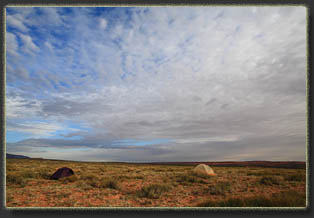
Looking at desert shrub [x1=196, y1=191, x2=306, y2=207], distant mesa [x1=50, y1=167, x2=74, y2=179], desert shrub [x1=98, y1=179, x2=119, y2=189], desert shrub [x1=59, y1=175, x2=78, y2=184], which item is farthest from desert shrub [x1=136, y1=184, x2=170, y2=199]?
distant mesa [x1=50, y1=167, x2=74, y2=179]

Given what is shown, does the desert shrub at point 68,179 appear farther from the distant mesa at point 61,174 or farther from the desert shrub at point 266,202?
the desert shrub at point 266,202

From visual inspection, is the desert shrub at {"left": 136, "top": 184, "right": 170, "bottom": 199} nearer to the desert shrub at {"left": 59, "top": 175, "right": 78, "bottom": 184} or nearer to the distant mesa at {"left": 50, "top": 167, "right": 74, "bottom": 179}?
the desert shrub at {"left": 59, "top": 175, "right": 78, "bottom": 184}

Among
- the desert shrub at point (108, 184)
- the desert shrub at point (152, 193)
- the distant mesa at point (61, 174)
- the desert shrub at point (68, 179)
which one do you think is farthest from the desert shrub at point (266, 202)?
the distant mesa at point (61, 174)

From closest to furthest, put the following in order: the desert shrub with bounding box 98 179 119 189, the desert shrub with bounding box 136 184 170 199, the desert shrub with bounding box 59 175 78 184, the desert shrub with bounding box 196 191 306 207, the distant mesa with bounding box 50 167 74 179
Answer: the desert shrub with bounding box 196 191 306 207 < the desert shrub with bounding box 136 184 170 199 < the desert shrub with bounding box 98 179 119 189 < the desert shrub with bounding box 59 175 78 184 < the distant mesa with bounding box 50 167 74 179

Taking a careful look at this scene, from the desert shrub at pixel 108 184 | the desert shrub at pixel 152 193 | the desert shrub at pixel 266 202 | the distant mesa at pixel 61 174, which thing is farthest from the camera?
the distant mesa at pixel 61 174

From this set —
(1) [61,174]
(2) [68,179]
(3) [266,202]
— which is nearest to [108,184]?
(2) [68,179]

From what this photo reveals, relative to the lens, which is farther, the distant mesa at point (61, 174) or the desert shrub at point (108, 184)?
the distant mesa at point (61, 174)

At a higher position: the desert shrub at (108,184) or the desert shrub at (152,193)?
the desert shrub at (152,193)

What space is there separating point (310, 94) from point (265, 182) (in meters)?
5.19

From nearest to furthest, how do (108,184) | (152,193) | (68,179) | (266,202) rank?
(266,202)
(152,193)
(108,184)
(68,179)

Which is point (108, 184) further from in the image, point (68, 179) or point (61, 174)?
point (61, 174)

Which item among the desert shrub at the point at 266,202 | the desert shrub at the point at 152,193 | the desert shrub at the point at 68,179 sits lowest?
the desert shrub at the point at 68,179

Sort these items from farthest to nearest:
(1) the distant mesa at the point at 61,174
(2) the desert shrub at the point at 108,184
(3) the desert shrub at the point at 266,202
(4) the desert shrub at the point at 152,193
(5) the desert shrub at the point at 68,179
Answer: (1) the distant mesa at the point at 61,174 < (5) the desert shrub at the point at 68,179 < (2) the desert shrub at the point at 108,184 < (4) the desert shrub at the point at 152,193 < (3) the desert shrub at the point at 266,202

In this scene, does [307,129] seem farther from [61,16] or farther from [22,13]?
[22,13]
